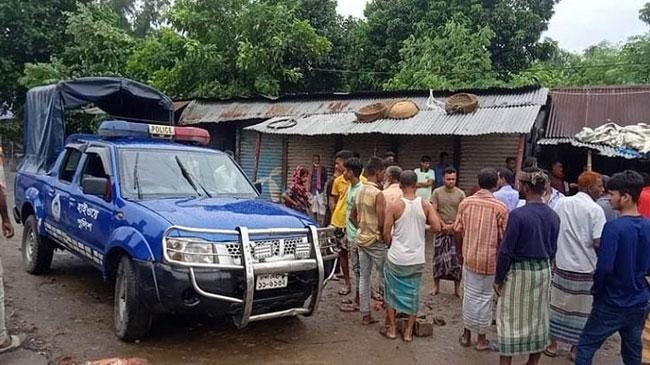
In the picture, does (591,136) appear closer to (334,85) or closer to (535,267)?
(535,267)

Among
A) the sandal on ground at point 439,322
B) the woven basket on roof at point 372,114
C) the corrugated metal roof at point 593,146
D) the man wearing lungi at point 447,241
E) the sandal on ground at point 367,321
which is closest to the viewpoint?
the sandal on ground at point 367,321

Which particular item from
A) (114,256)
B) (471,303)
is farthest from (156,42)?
(471,303)

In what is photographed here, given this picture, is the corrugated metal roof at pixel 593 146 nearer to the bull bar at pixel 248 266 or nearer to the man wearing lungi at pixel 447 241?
the man wearing lungi at pixel 447 241

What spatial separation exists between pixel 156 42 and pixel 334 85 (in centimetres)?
740

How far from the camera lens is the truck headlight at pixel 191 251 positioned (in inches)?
161

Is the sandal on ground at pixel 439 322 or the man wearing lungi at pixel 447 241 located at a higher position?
the man wearing lungi at pixel 447 241

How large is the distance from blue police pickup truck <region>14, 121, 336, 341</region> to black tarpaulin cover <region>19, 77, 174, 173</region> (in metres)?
1.47

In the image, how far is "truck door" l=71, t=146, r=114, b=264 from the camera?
4.98m

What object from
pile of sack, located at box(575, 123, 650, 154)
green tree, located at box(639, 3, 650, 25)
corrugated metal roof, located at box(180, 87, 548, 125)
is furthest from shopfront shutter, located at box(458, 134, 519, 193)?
green tree, located at box(639, 3, 650, 25)

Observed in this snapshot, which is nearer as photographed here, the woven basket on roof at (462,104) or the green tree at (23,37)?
the woven basket on roof at (462,104)

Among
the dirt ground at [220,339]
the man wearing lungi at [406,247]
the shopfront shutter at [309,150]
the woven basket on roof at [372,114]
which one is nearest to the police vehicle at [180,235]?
the dirt ground at [220,339]

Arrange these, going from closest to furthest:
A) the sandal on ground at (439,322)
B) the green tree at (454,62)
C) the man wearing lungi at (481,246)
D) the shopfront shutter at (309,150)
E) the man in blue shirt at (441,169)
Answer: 1. the man wearing lungi at (481,246)
2. the sandal on ground at (439,322)
3. the man in blue shirt at (441,169)
4. the shopfront shutter at (309,150)
5. the green tree at (454,62)

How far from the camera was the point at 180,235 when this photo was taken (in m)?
4.15

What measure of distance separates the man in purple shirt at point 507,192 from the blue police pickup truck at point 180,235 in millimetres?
2096
